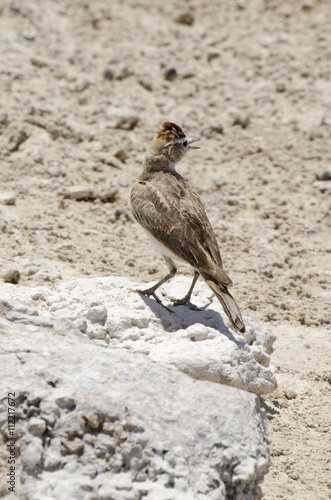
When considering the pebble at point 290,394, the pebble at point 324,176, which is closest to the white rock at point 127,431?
the pebble at point 290,394

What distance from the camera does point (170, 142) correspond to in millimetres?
5594

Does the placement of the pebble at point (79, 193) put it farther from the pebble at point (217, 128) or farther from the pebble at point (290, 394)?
the pebble at point (290, 394)

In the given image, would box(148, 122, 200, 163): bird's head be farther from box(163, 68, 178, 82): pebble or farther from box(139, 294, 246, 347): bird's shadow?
box(163, 68, 178, 82): pebble

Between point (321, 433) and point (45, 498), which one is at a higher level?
point (45, 498)

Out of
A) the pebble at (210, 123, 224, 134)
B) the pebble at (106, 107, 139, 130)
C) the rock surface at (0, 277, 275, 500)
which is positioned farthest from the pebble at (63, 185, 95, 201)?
the rock surface at (0, 277, 275, 500)

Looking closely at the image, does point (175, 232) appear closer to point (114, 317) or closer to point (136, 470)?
point (114, 317)

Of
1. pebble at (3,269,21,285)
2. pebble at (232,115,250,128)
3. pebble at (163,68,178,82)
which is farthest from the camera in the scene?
pebble at (163,68,178,82)

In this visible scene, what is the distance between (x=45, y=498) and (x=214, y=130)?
6630mm

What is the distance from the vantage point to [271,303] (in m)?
5.92

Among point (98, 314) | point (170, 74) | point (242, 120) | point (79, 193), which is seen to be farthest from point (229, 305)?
point (170, 74)

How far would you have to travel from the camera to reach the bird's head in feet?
18.3

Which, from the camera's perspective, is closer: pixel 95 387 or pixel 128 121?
pixel 95 387

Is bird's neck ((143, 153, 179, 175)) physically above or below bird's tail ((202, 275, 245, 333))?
above

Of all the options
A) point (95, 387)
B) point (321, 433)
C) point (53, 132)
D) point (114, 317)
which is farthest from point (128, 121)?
point (95, 387)
